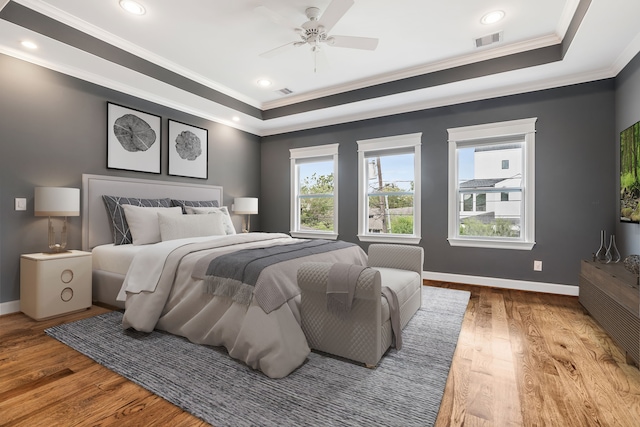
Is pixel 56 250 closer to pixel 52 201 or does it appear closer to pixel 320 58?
pixel 52 201

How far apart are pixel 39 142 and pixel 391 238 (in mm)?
4419

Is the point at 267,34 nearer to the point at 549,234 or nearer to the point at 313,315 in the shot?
the point at 313,315

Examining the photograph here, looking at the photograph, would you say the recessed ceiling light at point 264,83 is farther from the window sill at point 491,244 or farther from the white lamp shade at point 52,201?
the window sill at point 491,244

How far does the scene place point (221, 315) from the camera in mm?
2152

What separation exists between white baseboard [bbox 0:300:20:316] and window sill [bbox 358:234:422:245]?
4.15m

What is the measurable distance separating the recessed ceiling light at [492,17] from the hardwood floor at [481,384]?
2.79 metres

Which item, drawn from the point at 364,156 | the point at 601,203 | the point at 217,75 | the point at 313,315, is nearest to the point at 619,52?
the point at 601,203

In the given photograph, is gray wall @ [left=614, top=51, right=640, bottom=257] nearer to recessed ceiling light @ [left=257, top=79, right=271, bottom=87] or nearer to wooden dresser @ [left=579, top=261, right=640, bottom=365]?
wooden dresser @ [left=579, top=261, right=640, bottom=365]

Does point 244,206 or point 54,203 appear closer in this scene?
point 54,203

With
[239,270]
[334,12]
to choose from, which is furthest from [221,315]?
[334,12]

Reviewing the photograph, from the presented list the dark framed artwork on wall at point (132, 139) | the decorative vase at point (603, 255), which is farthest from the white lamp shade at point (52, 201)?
the decorative vase at point (603, 255)

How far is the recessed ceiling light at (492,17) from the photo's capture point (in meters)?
2.72

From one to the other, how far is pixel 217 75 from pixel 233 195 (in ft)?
6.73

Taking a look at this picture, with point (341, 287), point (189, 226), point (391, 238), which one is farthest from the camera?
point (391, 238)
